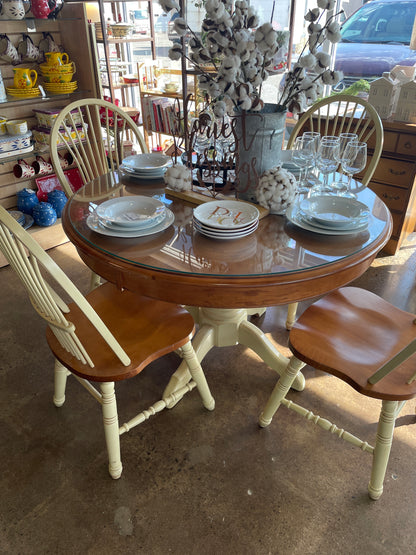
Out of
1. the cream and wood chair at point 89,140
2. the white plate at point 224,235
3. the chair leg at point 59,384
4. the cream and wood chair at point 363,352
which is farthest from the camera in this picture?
the cream and wood chair at point 89,140

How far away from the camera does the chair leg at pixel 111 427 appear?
1.28m

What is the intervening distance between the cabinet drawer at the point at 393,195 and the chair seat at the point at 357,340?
1.40 meters

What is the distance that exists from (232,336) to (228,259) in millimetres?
732

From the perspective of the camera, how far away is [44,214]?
280cm

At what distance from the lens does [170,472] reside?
146 centimetres

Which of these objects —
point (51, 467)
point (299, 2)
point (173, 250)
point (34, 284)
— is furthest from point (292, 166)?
point (299, 2)

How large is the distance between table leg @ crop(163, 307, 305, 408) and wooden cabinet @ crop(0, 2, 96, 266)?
5.22ft

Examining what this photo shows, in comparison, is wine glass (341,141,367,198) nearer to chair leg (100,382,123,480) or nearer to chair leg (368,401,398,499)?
chair leg (368,401,398,499)

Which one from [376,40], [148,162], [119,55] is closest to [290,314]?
[148,162]

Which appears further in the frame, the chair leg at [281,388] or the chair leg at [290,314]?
the chair leg at [290,314]

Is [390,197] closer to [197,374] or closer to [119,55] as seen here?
[197,374]

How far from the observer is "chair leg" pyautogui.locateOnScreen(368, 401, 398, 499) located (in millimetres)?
1227

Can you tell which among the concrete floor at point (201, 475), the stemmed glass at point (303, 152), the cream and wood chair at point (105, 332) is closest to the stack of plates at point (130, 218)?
the cream and wood chair at point (105, 332)

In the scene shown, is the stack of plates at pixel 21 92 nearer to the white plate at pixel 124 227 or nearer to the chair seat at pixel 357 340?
the white plate at pixel 124 227
